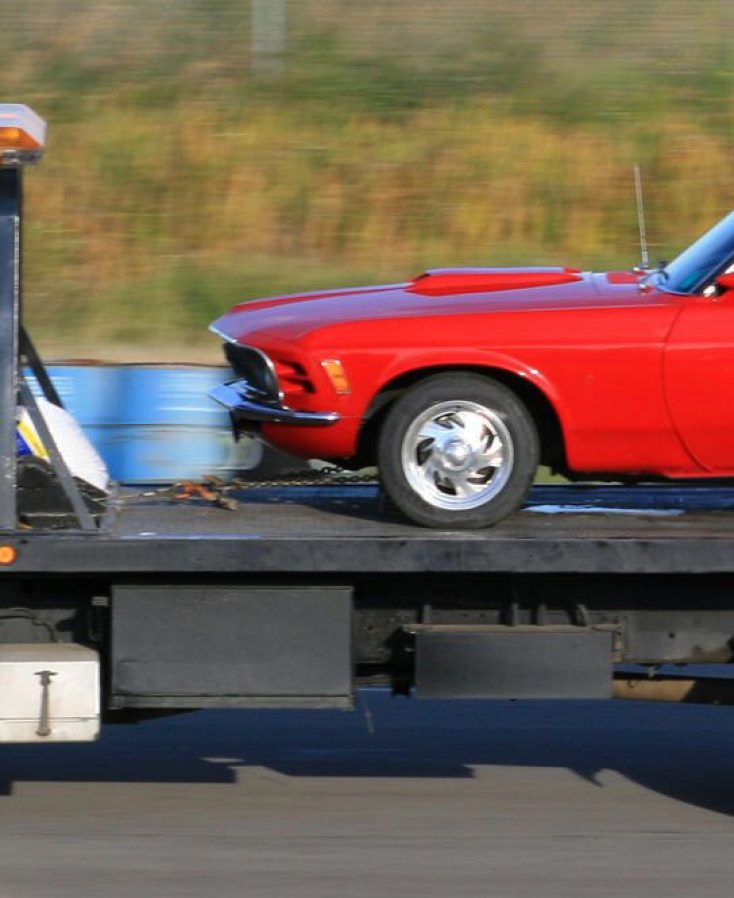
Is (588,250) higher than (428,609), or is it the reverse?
(588,250)

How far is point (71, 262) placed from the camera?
1611cm

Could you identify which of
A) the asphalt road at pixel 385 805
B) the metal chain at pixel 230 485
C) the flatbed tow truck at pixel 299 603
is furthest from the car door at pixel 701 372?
the asphalt road at pixel 385 805

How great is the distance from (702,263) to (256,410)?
5.54 feet

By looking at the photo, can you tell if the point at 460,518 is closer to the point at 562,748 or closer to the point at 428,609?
the point at 428,609

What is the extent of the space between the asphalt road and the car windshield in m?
1.93

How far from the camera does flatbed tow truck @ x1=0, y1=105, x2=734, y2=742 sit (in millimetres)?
5453

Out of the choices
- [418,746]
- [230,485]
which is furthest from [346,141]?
[230,485]

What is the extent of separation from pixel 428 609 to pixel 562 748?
70.3 inches

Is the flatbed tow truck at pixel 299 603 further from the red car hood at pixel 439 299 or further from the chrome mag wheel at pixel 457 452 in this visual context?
the red car hood at pixel 439 299

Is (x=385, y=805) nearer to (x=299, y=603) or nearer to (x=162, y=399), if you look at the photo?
(x=299, y=603)

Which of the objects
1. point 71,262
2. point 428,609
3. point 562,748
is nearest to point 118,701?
point 428,609

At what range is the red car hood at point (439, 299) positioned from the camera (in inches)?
237

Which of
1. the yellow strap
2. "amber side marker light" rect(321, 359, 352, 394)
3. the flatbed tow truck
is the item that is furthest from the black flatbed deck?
"amber side marker light" rect(321, 359, 352, 394)

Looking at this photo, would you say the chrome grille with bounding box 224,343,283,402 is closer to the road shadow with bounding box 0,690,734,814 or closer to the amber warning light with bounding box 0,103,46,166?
the amber warning light with bounding box 0,103,46,166
